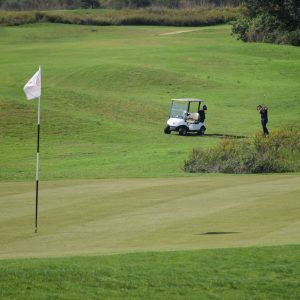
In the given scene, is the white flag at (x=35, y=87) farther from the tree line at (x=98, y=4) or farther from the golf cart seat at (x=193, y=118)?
the tree line at (x=98, y=4)

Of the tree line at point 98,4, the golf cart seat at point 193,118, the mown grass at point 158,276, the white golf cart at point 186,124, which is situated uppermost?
the mown grass at point 158,276

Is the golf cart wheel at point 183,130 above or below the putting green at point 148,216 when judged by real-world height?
below

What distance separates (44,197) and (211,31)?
76142mm

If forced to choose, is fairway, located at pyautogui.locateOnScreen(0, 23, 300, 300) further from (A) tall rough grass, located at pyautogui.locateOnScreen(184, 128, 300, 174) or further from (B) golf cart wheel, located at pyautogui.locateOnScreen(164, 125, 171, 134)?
(A) tall rough grass, located at pyautogui.locateOnScreen(184, 128, 300, 174)

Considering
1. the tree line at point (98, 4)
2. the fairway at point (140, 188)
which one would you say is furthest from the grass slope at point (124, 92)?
the tree line at point (98, 4)

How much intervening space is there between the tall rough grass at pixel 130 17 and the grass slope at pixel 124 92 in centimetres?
509

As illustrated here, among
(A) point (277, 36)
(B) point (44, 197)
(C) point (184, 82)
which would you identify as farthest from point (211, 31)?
(B) point (44, 197)

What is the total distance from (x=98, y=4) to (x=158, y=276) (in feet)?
456

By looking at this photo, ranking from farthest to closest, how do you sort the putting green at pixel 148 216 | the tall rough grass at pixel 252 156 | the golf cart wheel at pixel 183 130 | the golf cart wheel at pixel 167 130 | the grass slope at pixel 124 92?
the golf cart wheel at pixel 167 130 < the golf cart wheel at pixel 183 130 < the grass slope at pixel 124 92 < the tall rough grass at pixel 252 156 < the putting green at pixel 148 216

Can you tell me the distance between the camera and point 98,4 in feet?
493

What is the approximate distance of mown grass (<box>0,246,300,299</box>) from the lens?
1310cm

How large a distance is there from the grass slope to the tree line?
1390 inches

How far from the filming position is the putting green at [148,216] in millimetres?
16938

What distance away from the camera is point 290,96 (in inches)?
2381
